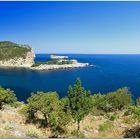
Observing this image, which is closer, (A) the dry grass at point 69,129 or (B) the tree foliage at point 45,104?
(A) the dry grass at point 69,129

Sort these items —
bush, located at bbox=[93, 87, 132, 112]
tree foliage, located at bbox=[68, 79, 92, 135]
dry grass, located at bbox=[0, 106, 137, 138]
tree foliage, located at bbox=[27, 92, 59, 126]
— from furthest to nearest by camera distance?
bush, located at bbox=[93, 87, 132, 112] → tree foliage, located at bbox=[27, 92, 59, 126] → tree foliage, located at bbox=[68, 79, 92, 135] → dry grass, located at bbox=[0, 106, 137, 138]

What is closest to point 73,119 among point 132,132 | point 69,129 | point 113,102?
point 69,129

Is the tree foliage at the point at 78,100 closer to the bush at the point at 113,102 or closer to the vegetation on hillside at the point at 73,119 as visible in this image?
the vegetation on hillside at the point at 73,119

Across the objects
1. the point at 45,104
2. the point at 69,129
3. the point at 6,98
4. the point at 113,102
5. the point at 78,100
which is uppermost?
the point at 78,100

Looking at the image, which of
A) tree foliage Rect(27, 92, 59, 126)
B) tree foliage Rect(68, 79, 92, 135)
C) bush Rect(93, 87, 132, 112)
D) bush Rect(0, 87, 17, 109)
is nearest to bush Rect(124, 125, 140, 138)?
tree foliage Rect(68, 79, 92, 135)

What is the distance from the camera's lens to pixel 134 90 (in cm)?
9475

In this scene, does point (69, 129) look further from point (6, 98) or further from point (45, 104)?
point (6, 98)

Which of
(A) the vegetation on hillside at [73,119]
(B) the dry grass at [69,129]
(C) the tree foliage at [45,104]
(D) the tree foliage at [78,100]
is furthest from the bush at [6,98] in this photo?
(D) the tree foliage at [78,100]

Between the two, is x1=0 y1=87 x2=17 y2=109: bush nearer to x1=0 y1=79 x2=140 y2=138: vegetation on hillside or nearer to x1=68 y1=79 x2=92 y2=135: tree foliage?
→ x1=0 y1=79 x2=140 y2=138: vegetation on hillside

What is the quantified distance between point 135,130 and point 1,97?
2285 cm

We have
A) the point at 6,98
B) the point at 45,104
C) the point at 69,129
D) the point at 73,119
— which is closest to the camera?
the point at 69,129

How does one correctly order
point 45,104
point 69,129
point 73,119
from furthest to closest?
point 45,104 < point 73,119 < point 69,129

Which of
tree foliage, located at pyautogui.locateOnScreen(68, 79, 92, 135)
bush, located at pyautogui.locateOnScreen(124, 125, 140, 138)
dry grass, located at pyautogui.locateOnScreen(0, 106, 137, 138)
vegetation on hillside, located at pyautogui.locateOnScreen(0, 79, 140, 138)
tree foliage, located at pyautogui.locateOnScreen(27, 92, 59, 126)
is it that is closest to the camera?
dry grass, located at pyautogui.locateOnScreen(0, 106, 137, 138)

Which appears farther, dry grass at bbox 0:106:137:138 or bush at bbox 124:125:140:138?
bush at bbox 124:125:140:138
